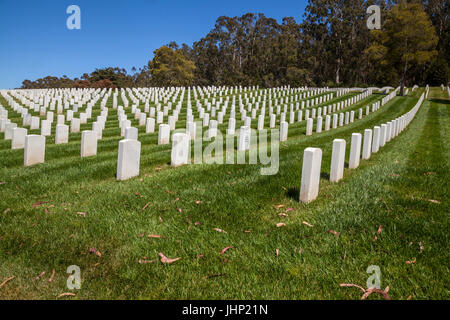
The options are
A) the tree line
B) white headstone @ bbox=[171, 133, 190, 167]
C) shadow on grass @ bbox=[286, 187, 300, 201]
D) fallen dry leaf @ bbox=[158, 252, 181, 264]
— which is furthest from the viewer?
the tree line

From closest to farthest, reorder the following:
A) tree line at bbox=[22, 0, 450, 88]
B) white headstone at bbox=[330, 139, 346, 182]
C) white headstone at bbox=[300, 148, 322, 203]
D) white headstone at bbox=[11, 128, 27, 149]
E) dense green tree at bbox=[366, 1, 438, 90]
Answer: white headstone at bbox=[300, 148, 322, 203]
white headstone at bbox=[330, 139, 346, 182]
white headstone at bbox=[11, 128, 27, 149]
dense green tree at bbox=[366, 1, 438, 90]
tree line at bbox=[22, 0, 450, 88]

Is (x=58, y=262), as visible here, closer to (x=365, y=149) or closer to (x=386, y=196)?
(x=386, y=196)

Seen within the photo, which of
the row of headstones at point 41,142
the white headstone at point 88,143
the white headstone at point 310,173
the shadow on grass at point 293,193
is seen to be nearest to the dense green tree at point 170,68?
the row of headstones at point 41,142

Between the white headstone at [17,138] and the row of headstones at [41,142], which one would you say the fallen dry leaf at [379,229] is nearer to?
the row of headstones at [41,142]

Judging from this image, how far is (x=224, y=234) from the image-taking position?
10.9 ft

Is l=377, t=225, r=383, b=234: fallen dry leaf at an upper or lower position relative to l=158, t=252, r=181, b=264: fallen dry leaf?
upper

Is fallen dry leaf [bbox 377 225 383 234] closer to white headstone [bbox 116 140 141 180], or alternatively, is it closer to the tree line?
white headstone [bbox 116 140 141 180]

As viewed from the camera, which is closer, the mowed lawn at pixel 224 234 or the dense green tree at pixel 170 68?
the mowed lawn at pixel 224 234

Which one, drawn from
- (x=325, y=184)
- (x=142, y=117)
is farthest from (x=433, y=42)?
(x=325, y=184)

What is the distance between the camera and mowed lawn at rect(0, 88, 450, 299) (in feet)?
8.30

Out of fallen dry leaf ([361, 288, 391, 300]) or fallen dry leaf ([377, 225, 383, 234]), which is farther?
fallen dry leaf ([377, 225, 383, 234])

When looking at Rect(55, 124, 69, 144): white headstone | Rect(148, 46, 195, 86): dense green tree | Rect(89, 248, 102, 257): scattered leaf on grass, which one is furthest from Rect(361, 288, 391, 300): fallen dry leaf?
Rect(148, 46, 195, 86): dense green tree

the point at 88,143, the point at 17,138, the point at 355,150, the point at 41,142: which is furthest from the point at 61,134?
the point at 355,150

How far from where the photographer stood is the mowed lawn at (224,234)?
8.30 ft
